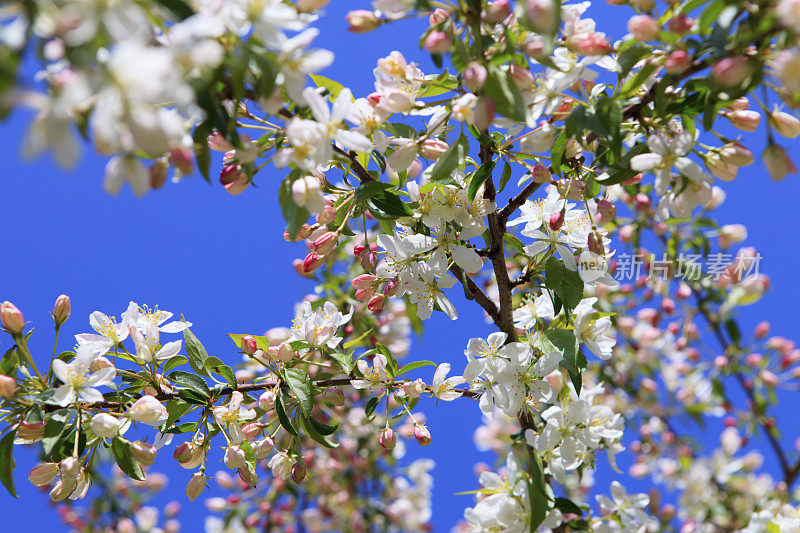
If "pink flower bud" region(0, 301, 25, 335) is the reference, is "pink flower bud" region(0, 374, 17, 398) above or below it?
below

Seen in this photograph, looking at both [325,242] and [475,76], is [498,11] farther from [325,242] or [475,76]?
[325,242]

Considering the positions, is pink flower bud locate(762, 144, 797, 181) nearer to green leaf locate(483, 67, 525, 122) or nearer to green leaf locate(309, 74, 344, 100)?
green leaf locate(483, 67, 525, 122)

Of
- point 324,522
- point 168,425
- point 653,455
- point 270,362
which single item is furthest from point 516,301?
point 324,522

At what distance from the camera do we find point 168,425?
4.47ft

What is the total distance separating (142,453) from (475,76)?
1.03 metres

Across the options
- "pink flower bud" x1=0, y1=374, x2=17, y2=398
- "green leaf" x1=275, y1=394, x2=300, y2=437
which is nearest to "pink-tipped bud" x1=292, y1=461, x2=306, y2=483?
"green leaf" x1=275, y1=394, x2=300, y2=437

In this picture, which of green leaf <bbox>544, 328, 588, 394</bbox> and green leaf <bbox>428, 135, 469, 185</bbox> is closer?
green leaf <bbox>428, 135, 469, 185</bbox>

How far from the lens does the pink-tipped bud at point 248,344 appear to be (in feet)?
4.79

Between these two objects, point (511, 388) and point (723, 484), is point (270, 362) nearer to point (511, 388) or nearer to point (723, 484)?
point (511, 388)

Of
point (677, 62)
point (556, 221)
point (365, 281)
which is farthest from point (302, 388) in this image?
point (677, 62)

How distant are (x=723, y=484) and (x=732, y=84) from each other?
2.78 meters

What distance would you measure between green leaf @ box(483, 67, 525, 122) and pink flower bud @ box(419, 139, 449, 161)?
7.0 inches

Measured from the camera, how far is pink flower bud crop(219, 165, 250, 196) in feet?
3.85

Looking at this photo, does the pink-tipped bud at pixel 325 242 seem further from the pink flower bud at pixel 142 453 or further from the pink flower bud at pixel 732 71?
the pink flower bud at pixel 732 71
